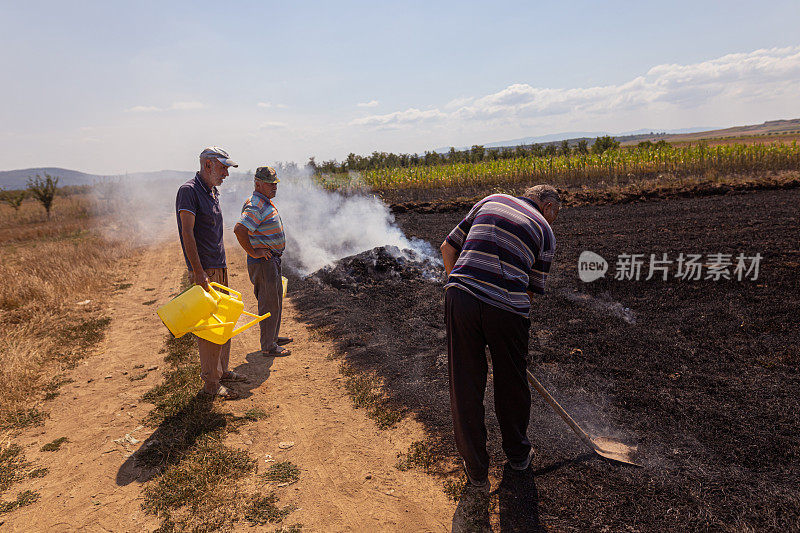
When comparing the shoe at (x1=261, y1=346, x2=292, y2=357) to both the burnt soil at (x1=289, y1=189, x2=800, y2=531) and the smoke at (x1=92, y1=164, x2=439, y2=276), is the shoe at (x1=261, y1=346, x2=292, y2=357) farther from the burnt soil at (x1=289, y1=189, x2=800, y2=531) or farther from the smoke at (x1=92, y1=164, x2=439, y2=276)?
the smoke at (x1=92, y1=164, x2=439, y2=276)

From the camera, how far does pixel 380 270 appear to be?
322 inches

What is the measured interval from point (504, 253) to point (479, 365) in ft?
2.30

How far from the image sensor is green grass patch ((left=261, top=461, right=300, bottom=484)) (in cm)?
304

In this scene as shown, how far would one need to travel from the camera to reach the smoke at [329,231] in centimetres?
1023

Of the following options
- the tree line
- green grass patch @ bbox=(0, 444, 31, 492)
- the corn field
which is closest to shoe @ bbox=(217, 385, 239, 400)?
green grass patch @ bbox=(0, 444, 31, 492)

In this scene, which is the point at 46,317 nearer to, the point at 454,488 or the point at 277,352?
the point at 277,352

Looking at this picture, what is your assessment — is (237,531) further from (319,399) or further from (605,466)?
(605,466)

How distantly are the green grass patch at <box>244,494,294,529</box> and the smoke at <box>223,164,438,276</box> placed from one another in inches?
262

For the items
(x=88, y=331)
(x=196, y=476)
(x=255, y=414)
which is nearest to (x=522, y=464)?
(x=196, y=476)

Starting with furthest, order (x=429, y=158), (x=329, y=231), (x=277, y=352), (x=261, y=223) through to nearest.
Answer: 1. (x=429, y=158)
2. (x=329, y=231)
3. (x=277, y=352)
4. (x=261, y=223)

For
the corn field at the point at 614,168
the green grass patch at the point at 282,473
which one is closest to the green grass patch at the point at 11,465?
the green grass patch at the point at 282,473

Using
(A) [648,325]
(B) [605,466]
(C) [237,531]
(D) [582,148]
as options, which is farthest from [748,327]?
(D) [582,148]

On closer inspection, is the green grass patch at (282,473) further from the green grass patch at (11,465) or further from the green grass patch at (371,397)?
the green grass patch at (11,465)

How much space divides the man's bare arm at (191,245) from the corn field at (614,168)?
63.0 feet
